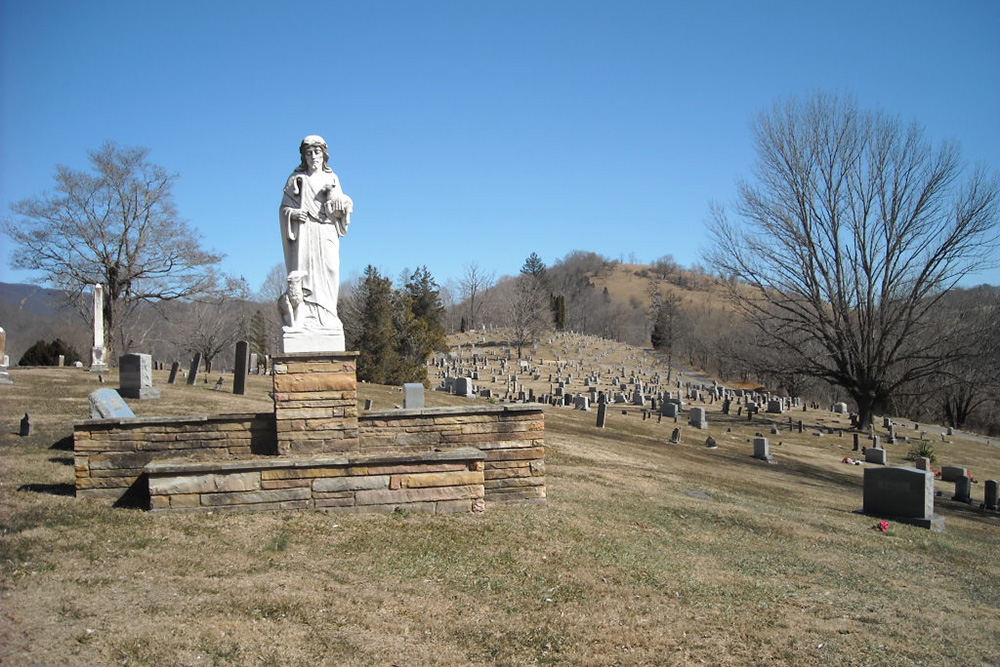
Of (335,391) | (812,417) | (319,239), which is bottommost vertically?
(812,417)

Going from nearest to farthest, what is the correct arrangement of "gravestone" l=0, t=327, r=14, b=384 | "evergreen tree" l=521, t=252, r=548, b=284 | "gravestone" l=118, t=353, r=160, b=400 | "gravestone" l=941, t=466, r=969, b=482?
"gravestone" l=118, t=353, r=160, b=400
"gravestone" l=0, t=327, r=14, b=384
"gravestone" l=941, t=466, r=969, b=482
"evergreen tree" l=521, t=252, r=548, b=284

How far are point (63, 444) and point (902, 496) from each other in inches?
537

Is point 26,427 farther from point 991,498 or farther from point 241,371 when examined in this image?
point 991,498

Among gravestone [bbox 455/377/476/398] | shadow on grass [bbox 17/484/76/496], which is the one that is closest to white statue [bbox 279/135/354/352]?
shadow on grass [bbox 17/484/76/496]

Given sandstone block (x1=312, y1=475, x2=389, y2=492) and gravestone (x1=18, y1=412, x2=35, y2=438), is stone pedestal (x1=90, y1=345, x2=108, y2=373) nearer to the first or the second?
gravestone (x1=18, y1=412, x2=35, y2=438)

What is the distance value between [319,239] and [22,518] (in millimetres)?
3799

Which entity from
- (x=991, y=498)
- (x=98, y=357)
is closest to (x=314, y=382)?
(x=991, y=498)

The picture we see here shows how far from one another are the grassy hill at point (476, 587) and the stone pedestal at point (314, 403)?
0.89 meters

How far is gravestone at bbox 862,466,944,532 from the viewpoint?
41.0 ft

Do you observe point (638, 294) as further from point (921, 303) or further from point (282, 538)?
point (282, 538)

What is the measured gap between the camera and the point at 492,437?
819cm

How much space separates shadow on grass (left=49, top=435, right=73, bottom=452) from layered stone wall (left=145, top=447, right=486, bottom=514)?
160 inches

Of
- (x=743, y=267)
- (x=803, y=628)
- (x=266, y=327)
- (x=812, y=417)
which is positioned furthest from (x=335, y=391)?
(x=266, y=327)

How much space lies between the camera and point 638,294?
494 feet
